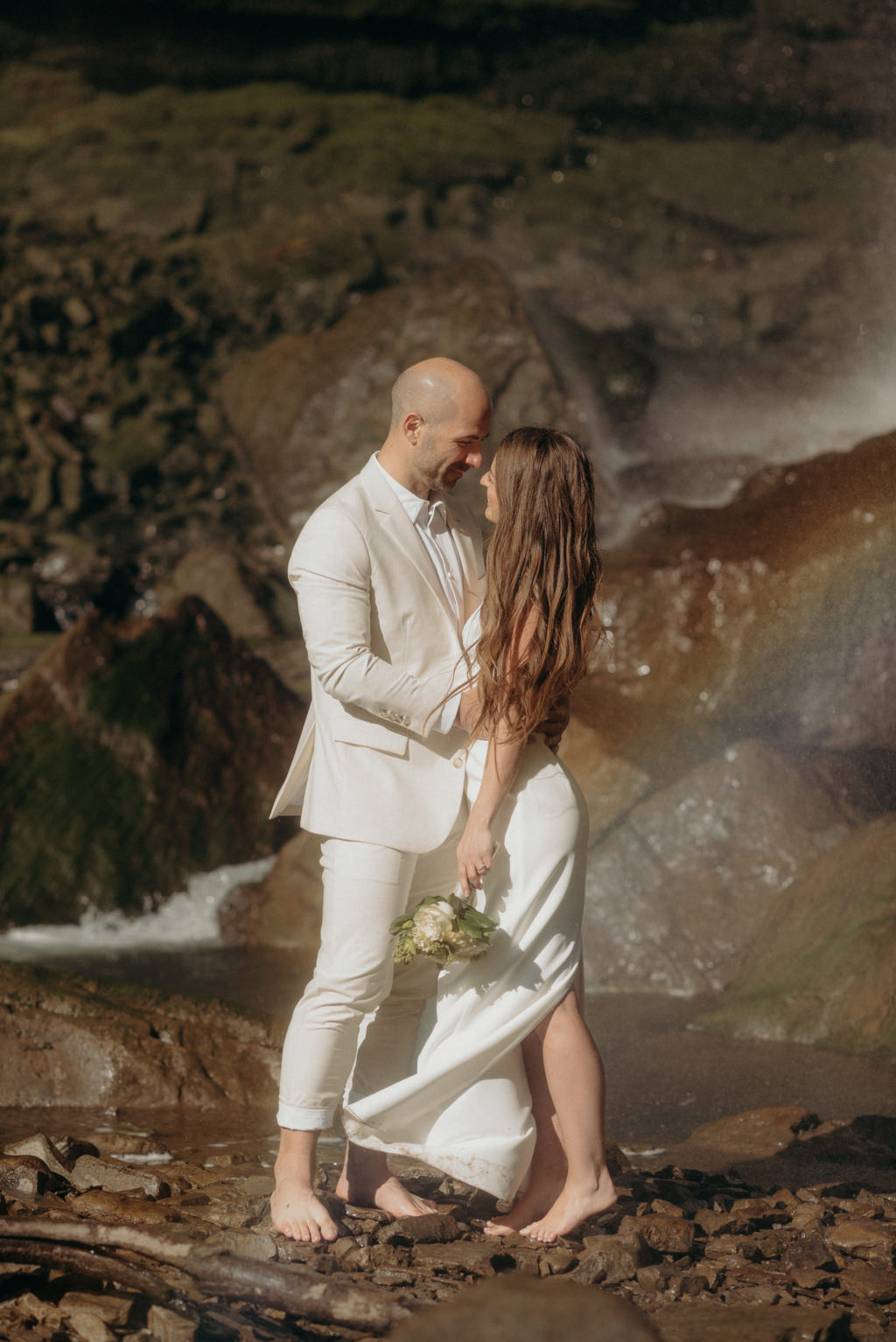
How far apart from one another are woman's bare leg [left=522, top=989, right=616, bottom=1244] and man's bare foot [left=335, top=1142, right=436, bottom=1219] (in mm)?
367

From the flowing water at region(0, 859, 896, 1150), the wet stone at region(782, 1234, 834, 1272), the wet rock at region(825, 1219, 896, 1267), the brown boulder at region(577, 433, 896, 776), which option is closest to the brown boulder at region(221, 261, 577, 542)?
the brown boulder at region(577, 433, 896, 776)

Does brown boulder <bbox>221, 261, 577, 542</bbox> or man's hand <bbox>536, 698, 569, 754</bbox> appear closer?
man's hand <bbox>536, 698, 569, 754</bbox>

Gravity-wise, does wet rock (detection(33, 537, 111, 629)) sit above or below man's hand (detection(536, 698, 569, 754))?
below

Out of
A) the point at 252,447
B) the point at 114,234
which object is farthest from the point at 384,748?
the point at 114,234

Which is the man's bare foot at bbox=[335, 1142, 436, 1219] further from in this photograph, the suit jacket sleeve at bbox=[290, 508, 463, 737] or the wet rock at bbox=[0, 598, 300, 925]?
the wet rock at bbox=[0, 598, 300, 925]

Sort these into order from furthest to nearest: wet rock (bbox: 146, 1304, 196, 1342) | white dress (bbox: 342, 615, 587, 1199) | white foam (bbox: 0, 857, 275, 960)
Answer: white foam (bbox: 0, 857, 275, 960)
white dress (bbox: 342, 615, 587, 1199)
wet rock (bbox: 146, 1304, 196, 1342)

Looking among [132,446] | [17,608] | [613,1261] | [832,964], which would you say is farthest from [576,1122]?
[132,446]

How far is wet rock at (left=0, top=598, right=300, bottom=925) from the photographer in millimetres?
8344

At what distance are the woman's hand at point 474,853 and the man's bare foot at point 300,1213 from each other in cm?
86

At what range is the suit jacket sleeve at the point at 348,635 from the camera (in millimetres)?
3342

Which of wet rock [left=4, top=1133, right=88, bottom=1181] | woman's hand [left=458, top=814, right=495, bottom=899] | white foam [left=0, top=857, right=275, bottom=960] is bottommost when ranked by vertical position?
white foam [left=0, top=857, right=275, bottom=960]

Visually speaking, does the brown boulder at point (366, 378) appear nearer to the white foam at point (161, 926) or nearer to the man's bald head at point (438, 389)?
the white foam at point (161, 926)

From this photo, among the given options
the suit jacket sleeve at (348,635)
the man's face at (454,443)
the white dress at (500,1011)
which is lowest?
the white dress at (500,1011)

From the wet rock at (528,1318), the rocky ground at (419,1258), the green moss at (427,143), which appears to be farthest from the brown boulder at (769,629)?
the green moss at (427,143)
